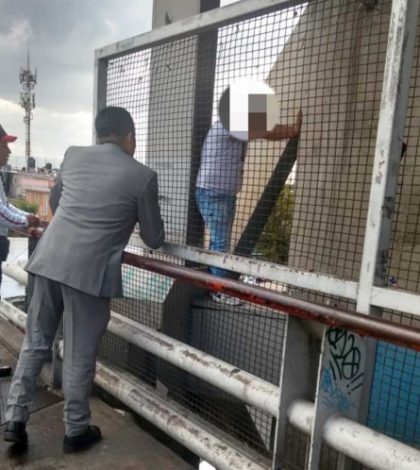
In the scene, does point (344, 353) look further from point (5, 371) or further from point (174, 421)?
point (5, 371)

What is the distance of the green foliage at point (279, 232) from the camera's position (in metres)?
2.86

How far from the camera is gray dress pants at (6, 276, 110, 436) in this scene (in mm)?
2521

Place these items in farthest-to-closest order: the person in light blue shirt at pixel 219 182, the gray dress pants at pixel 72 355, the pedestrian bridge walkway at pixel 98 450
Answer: the person in light blue shirt at pixel 219 182 < the gray dress pants at pixel 72 355 < the pedestrian bridge walkway at pixel 98 450

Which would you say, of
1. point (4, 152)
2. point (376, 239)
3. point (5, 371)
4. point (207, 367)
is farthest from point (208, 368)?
point (4, 152)

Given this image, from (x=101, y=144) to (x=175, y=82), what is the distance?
685mm

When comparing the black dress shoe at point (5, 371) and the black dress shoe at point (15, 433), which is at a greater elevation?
the black dress shoe at point (15, 433)

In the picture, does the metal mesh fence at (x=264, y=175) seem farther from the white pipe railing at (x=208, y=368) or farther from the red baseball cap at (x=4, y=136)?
the red baseball cap at (x=4, y=136)

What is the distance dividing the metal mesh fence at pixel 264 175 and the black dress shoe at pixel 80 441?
27.4 inches

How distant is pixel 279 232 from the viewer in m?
3.02

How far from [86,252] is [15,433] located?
3.28 ft

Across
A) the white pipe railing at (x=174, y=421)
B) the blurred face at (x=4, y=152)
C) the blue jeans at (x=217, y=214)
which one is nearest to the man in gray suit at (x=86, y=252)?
the white pipe railing at (x=174, y=421)

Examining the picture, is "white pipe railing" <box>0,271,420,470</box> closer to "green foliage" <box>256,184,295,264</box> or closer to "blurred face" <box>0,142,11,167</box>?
"green foliage" <box>256,184,295,264</box>

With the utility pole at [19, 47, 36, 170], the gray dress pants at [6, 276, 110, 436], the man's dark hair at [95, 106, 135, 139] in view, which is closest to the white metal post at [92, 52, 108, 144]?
the man's dark hair at [95, 106, 135, 139]

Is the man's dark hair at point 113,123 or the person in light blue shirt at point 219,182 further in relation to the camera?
the person in light blue shirt at point 219,182
